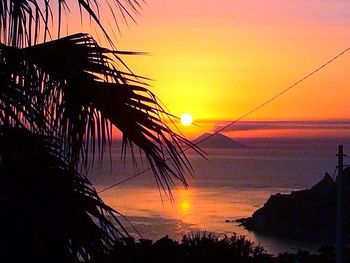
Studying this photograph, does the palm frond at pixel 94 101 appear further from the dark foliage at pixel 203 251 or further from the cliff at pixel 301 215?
the cliff at pixel 301 215

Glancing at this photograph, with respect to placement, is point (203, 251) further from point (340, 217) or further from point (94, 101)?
point (94, 101)

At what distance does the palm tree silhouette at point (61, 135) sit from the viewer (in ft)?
10.5

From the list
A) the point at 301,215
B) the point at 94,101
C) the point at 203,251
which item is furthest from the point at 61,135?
the point at 301,215

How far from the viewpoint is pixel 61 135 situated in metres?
3.49

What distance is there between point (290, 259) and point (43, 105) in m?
10.5

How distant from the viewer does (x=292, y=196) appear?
163ft

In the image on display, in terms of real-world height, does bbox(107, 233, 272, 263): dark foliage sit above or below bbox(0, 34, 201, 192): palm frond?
below

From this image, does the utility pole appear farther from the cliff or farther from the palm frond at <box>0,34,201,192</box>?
the cliff

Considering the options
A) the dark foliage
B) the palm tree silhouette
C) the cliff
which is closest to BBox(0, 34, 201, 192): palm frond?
the palm tree silhouette

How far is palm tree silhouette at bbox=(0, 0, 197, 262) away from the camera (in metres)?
3.19

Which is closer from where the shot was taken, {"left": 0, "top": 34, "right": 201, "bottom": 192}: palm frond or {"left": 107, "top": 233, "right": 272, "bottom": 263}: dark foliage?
{"left": 0, "top": 34, "right": 201, "bottom": 192}: palm frond

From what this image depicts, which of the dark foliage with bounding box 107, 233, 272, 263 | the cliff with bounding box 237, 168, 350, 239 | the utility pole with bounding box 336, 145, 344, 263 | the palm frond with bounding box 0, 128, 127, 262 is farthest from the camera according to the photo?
the cliff with bounding box 237, 168, 350, 239

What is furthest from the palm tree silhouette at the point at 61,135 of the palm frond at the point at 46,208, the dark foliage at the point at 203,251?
the dark foliage at the point at 203,251

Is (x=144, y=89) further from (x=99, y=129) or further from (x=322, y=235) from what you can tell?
(x=322, y=235)
